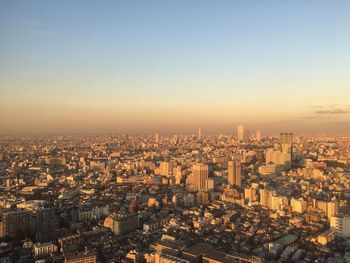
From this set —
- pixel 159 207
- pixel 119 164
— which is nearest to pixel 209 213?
pixel 159 207

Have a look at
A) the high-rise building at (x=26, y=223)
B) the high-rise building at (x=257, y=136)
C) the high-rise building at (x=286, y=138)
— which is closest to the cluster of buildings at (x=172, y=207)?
the high-rise building at (x=26, y=223)

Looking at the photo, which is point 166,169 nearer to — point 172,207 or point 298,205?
point 172,207

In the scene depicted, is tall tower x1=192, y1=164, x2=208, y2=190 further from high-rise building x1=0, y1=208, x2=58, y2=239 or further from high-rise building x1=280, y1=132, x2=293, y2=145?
high-rise building x1=280, y1=132, x2=293, y2=145

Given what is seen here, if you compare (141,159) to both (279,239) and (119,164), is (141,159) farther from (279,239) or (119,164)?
(279,239)

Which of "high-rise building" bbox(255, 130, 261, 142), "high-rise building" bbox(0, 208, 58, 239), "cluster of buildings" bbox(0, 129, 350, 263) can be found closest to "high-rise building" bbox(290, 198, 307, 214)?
"cluster of buildings" bbox(0, 129, 350, 263)

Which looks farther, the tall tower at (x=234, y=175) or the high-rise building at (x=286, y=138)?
the high-rise building at (x=286, y=138)

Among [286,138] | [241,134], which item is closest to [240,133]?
[241,134]

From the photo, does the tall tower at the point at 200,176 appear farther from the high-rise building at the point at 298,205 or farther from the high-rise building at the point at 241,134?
the high-rise building at the point at 241,134
